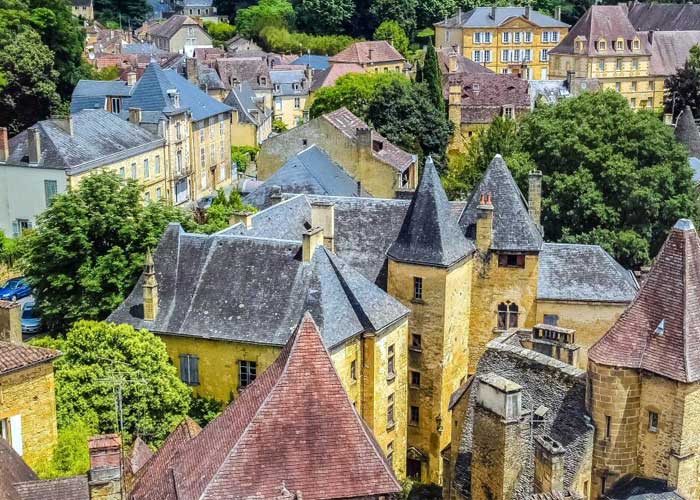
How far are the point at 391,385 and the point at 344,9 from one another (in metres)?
109

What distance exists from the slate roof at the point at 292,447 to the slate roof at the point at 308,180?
31602mm

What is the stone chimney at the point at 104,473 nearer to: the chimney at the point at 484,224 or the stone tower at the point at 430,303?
the stone tower at the point at 430,303

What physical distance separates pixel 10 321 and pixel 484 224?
19.9 meters

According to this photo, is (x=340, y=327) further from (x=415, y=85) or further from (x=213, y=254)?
(x=415, y=85)

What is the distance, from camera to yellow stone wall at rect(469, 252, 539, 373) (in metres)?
41.9

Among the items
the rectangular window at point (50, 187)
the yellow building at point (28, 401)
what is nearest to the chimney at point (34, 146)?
the rectangular window at point (50, 187)

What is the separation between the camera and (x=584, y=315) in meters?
42.3

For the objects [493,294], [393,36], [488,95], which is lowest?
[493,294]

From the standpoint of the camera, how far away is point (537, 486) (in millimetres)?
23391

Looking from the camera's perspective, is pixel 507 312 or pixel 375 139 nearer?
pixel 507 312

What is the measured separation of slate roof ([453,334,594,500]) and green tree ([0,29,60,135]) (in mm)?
55439

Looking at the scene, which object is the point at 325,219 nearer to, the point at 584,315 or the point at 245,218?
the point at 245,218

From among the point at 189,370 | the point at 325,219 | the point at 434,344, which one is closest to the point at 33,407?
the point at 189,370

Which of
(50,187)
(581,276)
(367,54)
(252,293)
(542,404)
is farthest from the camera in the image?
(367,54)
